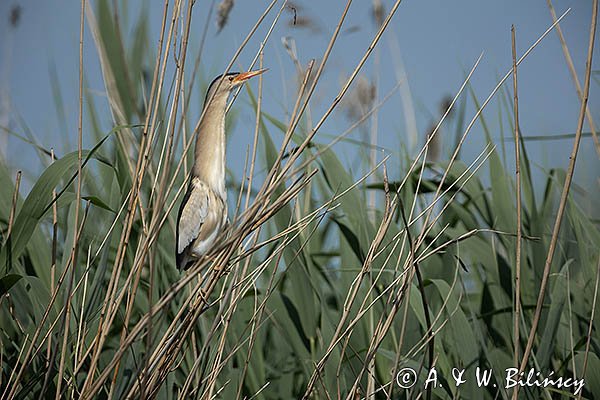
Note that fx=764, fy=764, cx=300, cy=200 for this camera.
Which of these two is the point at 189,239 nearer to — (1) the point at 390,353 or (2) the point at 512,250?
(1) the point at 390,353

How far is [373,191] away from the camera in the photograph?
73.6 inches

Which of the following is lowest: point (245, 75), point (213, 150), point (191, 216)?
point (191, 216)

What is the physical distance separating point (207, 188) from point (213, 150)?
74 mm

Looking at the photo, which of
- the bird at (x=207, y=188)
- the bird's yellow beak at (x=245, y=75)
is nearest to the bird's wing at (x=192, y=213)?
the bird at (x=207, y=188)

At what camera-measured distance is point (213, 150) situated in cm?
133

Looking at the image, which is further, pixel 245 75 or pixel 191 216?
pixel 191 216

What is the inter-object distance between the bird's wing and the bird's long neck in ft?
0.10

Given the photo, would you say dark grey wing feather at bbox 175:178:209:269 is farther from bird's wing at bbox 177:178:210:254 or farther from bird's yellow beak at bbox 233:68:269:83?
bird's yellow beak at bbox 233:68:269:83

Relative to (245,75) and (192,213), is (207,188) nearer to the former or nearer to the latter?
(192,213)

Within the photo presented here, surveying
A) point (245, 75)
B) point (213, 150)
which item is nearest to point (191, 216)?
point (213, 150)

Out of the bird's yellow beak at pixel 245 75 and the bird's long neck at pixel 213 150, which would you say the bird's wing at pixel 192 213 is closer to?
the bird's long neck at pixel 213 150

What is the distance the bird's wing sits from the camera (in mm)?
1359

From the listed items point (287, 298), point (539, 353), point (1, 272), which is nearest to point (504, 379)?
point (539, 353)

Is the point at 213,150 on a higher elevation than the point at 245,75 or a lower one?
lower
